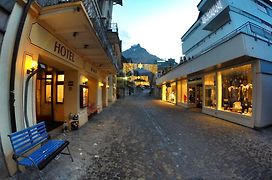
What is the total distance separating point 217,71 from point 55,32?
11093 millimetres

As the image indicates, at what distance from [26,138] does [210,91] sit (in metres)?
13.8

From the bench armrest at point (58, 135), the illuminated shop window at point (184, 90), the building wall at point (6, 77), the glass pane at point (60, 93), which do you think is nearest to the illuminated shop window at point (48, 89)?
the glass pane at point (60, 93)

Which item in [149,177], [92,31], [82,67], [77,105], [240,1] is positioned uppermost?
[240,1]

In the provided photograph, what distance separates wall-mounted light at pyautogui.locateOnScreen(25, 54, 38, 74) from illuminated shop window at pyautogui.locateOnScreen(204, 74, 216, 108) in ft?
41.1

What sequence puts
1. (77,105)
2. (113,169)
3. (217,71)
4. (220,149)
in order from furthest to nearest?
(217,71) < (77,105) < (220,149) < (113,169)

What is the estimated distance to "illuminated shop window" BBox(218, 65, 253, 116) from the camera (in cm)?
1116

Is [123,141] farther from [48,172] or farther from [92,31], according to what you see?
[92,31]

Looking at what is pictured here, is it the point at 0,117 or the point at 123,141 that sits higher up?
the point at 0,117

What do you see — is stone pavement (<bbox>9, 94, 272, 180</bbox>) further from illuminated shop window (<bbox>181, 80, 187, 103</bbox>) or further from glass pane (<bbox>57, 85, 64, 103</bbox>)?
illuminated shop window (<bbox>181, 80, 187, 103</bbox>)

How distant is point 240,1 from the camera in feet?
70.2

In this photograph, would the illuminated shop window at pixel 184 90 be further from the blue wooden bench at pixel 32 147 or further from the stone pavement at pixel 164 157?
the blue wooden bench at pixel 32 147

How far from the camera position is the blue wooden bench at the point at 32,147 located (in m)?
3.82

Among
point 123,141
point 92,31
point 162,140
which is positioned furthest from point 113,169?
point 92,31

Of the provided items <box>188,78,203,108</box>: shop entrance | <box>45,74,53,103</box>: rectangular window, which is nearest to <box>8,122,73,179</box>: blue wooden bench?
<box>45,74,53,103</box>: rectangular window
